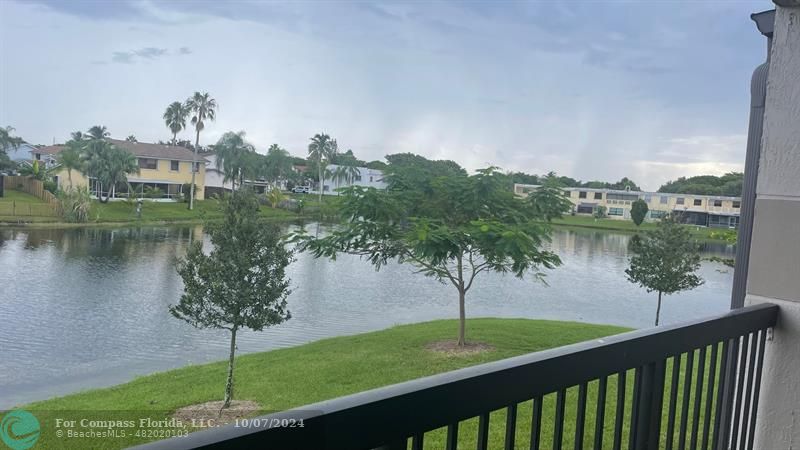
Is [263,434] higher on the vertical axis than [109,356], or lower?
higher

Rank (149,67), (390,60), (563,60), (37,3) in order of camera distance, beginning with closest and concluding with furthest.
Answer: (37,3) → (149,67) → (390,60) → (563,60)

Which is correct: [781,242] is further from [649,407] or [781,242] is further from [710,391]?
[649,407]

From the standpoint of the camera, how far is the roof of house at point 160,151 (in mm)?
9836

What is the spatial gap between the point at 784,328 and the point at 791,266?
0.51 ft

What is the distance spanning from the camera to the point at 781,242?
1427 mm

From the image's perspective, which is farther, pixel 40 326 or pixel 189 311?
pixel 40 326

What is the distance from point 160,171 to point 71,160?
2059 mm

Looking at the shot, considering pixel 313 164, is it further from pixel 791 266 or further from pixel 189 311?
pixel 791 266

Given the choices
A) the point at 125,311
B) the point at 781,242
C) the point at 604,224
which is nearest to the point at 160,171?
the point at 125,311

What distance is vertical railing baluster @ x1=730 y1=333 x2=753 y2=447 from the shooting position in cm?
132

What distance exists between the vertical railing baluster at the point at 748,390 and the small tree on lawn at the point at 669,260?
9.99 metres

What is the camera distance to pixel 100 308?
7.90m

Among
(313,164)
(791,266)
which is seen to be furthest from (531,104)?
(791,266)

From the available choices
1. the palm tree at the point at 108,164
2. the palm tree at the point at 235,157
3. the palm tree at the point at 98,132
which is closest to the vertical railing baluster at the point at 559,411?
the palm tree at the point at 235,157
